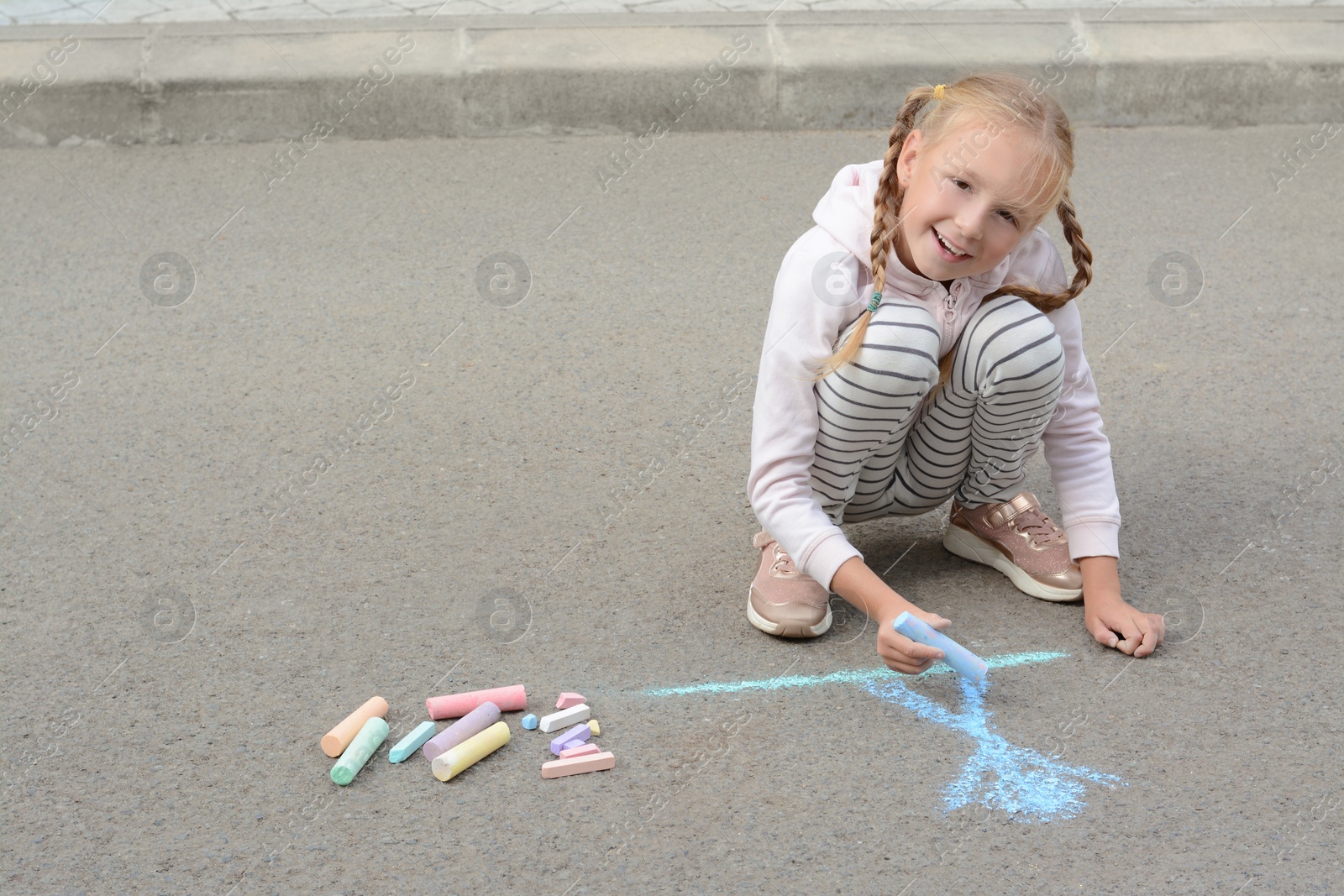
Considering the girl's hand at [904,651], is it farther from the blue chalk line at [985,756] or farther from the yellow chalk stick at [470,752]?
the yellow chalk stick at [470,752]

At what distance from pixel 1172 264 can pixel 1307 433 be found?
0.85 m

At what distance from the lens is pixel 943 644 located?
217 centimetres

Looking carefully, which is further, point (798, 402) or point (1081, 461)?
point (1081, 461)

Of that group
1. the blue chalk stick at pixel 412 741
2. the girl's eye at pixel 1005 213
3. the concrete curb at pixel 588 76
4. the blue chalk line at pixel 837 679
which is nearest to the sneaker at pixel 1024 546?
the blue chalk line at pixel 837 679

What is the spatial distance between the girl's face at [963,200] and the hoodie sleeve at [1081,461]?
285mm

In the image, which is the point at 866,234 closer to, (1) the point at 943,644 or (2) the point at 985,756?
(1) the point at 943,644

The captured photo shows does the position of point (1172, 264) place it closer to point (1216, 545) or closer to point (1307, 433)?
point (1307, 433)

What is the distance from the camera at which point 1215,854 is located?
76.6 inches

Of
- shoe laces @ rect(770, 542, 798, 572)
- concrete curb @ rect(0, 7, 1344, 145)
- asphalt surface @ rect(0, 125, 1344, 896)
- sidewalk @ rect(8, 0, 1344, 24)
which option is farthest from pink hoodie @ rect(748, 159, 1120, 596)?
sidewalk @ rect(8, 0, 1344, 24)

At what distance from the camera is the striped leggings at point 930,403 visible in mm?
2242

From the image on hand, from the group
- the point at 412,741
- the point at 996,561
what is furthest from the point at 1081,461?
the point at 412,741

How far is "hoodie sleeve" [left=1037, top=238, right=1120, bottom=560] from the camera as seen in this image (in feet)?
7.97

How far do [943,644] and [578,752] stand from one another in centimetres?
59

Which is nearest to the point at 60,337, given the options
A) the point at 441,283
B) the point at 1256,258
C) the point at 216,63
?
the point at 441,283
